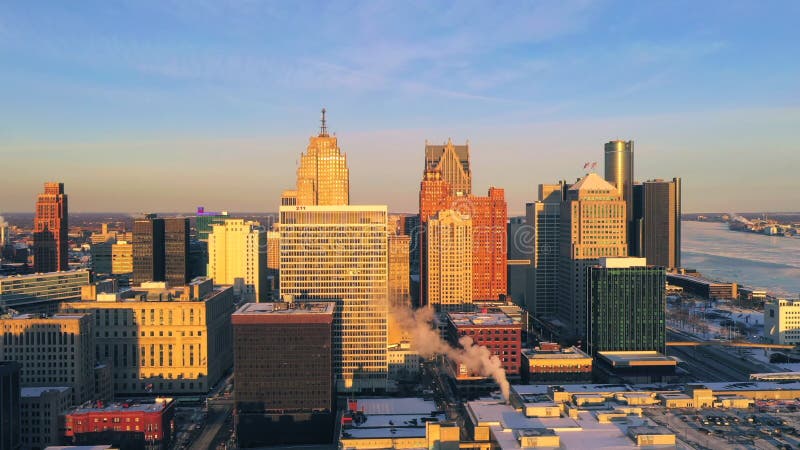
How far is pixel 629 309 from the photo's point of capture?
128 m

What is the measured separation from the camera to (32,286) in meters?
155

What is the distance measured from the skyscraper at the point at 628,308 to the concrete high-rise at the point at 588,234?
26042mm

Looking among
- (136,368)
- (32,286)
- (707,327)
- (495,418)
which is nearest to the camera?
(495,418)

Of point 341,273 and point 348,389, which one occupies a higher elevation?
point 341,273

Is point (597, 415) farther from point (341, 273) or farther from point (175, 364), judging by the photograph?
point (175, 364)

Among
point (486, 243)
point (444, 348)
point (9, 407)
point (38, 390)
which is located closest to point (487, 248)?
point (486, 243)

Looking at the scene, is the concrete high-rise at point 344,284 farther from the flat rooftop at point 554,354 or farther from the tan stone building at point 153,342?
the flat rooftop at point 554,354

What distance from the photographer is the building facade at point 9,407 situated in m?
78.8

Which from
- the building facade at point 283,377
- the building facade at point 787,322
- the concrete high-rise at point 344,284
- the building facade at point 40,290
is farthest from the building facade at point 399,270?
the building facade at point 787,322

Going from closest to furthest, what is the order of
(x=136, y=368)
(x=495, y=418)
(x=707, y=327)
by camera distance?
(x=495, y=418), (x=136, y=368), (x=707, y=327)

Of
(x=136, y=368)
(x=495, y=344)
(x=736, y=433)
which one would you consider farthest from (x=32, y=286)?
(x=736, y=433)

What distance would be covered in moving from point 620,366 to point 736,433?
4208cm

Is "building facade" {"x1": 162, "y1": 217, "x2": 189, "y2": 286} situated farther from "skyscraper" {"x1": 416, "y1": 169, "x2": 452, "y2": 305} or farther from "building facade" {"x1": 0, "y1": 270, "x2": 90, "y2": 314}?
"skyscraper" {"x1": 416, "y1": 169, "x2": 452, "y2": 305}

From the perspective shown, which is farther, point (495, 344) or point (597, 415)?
point (495, 344)
